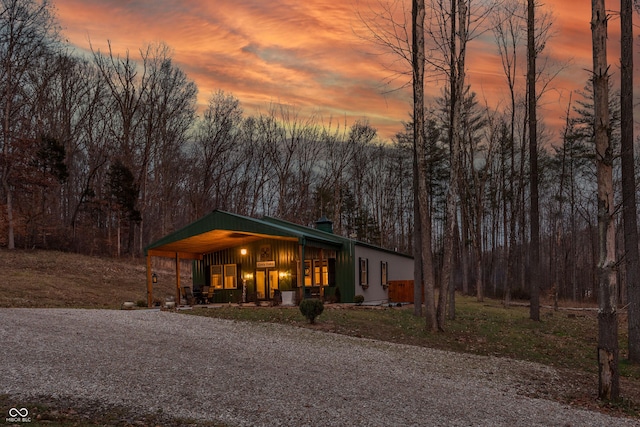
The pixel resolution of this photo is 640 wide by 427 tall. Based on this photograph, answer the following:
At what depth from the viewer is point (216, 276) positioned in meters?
25.5

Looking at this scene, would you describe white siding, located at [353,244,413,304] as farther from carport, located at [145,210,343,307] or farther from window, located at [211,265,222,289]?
window, located at [211,265,222,289]

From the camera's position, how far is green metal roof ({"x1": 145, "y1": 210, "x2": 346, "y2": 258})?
2064cm

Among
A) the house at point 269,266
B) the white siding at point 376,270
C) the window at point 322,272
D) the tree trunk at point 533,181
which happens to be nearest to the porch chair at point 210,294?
the house at point 269,266

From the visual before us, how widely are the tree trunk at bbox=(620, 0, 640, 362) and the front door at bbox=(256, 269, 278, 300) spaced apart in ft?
49.3

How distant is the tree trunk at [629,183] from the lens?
13.6m

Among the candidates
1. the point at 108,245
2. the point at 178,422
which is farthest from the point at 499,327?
the point at 108,245

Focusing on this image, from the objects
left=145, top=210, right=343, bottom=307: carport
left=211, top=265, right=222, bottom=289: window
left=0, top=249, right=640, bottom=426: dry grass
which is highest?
left=145, top=210, right=343, bottom=307: carport

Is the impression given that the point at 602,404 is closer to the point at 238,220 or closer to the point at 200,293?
the point at 238,220

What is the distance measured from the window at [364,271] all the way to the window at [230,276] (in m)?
6.39

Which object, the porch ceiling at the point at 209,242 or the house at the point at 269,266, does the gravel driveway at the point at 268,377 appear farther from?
the house at the point at 269,266

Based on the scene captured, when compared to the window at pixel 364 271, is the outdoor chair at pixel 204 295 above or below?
below

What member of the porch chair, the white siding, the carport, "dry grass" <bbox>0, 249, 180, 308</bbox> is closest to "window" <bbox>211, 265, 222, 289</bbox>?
the porch chair

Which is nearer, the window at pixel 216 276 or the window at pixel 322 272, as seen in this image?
the window at pixel 322 272

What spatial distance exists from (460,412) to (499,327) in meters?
11.3
